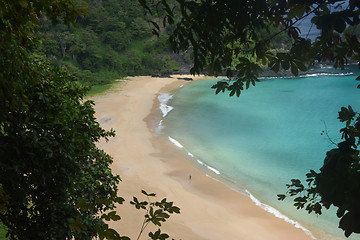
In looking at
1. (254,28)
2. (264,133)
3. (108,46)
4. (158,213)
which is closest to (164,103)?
(264,133)

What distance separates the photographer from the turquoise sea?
13.7 m

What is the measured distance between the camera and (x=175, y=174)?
14.3m

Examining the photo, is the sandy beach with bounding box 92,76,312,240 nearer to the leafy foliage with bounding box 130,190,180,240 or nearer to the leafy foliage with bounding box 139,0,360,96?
the leafy foliage with bounding box 130,190,180,240

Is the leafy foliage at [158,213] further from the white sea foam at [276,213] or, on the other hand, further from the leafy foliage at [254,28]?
the white sea foam at [276,213]

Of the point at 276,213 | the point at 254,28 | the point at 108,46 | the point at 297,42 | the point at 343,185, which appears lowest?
the point at 276,213

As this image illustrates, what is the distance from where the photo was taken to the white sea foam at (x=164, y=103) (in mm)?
26728

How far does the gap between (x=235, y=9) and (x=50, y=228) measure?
363 centimetres

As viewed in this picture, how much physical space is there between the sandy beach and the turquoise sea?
86cm

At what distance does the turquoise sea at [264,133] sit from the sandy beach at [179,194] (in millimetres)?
859

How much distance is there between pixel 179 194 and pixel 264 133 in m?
11.7

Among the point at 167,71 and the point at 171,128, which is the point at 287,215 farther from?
the point at 167,71

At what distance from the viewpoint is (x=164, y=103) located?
1172 inches

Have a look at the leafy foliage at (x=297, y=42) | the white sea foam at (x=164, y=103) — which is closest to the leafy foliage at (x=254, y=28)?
the leafy foliage at (x=297, y=42)

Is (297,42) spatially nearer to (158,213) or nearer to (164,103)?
(158,213)
